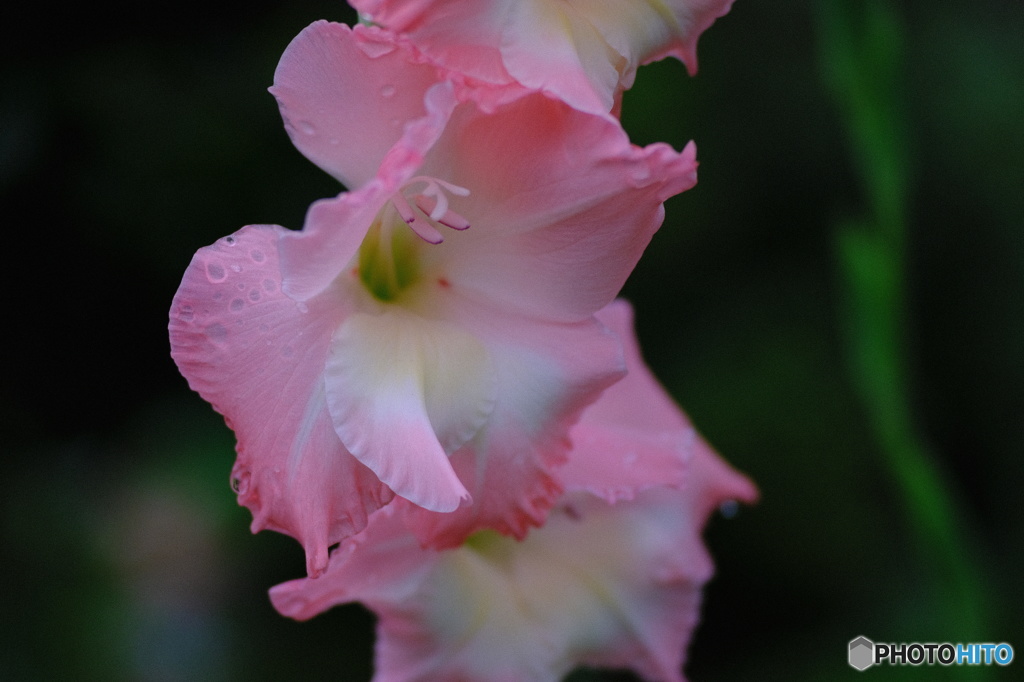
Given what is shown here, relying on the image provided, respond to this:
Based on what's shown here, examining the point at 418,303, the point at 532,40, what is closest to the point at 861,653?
the point at 418,303

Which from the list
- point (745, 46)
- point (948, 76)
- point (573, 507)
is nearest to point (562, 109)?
point (573, 507)

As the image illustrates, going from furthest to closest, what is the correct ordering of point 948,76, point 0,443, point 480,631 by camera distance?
point 948,76, point 0,443, point 480,631

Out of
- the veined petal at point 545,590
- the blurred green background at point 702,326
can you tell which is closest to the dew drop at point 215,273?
Answer: the veined petal at point 545,590

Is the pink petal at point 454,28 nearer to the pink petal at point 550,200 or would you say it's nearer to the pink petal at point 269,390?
the pink petal at point 550,200

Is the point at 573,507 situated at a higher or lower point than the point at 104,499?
higher

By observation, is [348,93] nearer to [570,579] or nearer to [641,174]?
[641,174]

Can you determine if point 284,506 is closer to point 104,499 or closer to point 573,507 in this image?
point 573,507
